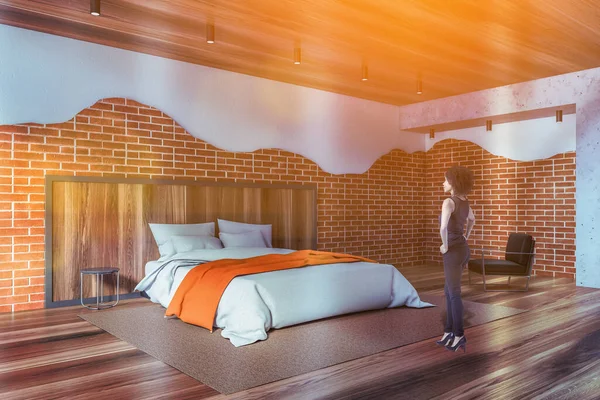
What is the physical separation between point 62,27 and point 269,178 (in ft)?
9.85

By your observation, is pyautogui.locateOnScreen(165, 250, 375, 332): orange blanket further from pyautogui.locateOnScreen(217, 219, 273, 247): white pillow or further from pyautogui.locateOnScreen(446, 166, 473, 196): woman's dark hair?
pyautogui.locateOnScreen(446, 166, 473, 196): woman's dark hair

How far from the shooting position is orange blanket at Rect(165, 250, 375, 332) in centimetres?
402

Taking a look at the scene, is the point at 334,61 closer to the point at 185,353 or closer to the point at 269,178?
the point at 269,178

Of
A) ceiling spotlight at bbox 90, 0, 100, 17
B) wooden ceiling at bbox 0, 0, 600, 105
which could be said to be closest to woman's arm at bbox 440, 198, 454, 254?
wooden ceiling at bbox 0, 0, 600, 105

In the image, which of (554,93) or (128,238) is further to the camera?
(554,93)

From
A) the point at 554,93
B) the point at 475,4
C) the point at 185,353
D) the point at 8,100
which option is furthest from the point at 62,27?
the point at 554,93

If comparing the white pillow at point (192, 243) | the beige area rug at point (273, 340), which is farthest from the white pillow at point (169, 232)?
the beige area rug at point (273, 340)

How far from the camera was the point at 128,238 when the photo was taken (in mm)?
5391

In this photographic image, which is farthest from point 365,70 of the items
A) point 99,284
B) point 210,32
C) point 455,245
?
point 99,284

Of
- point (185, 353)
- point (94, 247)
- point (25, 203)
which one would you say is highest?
point (25, 203)

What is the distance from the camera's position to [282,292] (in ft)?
13.2

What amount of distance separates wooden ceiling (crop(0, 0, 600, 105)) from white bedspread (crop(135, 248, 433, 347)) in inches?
87.8

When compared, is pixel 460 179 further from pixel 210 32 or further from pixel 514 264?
pixel 514 264

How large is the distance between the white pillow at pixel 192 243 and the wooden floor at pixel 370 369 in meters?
1.32
